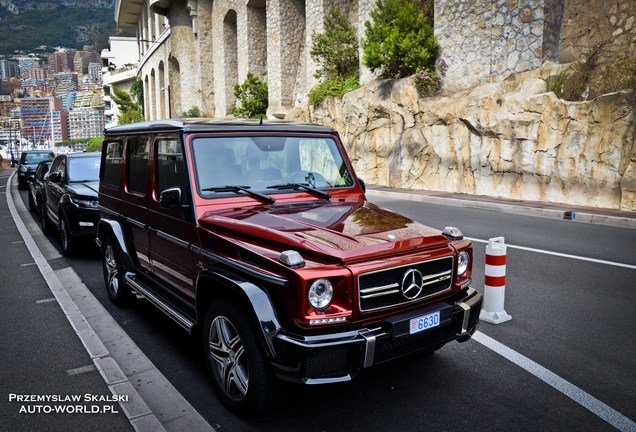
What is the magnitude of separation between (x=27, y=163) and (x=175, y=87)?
28.1 m

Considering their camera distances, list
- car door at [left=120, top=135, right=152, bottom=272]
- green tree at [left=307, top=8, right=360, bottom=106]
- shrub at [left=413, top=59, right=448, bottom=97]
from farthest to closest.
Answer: green tree at [left=307, top=8, right=360, bottom=106] → shrub at [left=413, top=59, right=448, bottom=97] → car door at [left=120, top=135, right=152, bottom=272]

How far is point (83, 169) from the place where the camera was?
10227mm

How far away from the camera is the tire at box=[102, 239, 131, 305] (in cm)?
593

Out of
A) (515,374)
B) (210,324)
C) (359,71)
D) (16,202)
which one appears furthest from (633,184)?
(16,202)

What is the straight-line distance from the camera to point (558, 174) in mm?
14305

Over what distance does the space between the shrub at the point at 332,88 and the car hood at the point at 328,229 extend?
2107cm

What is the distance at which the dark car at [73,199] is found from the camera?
868cm

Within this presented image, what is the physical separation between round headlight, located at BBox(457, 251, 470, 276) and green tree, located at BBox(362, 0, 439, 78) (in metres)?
17.2

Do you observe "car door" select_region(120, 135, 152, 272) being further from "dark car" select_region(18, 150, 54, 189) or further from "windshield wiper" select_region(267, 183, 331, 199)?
"dark car" select_region(18, 150, 54, 189)

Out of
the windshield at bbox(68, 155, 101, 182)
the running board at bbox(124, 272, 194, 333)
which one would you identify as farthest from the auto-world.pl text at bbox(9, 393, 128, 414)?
the windshield at bbox(68, 155, 101, 182)

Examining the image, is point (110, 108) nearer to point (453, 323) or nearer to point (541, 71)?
point (541, 71)

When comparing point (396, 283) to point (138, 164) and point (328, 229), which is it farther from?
point (138, 164)

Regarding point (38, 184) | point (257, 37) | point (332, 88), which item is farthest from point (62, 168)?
point (257, 37)

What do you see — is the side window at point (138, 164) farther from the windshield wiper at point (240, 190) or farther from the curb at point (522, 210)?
the curb at point (522, 210)
